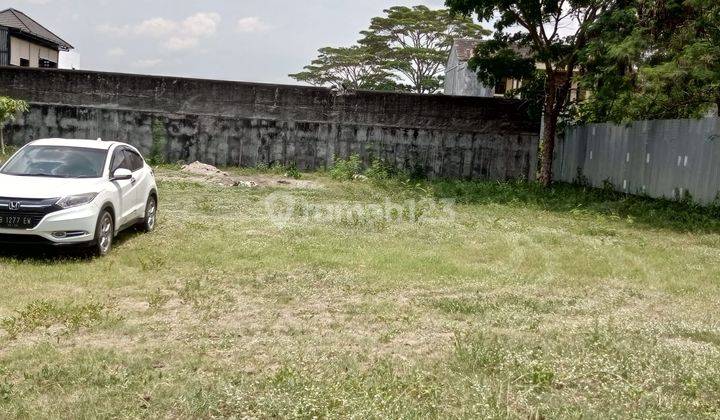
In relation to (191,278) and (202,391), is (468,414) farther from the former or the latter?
(191,278)

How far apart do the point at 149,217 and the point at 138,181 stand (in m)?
0.80

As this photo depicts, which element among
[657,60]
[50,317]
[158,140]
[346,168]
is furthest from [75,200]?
[158,140]

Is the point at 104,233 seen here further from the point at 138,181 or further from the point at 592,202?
the point at 592,202

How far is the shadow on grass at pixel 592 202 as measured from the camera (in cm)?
1318

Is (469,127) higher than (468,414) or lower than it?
higher

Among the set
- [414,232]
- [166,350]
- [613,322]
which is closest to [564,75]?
[414,232]

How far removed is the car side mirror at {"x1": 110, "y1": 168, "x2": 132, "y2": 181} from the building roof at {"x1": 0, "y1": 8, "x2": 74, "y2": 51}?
89.2ft

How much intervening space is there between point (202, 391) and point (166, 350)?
3.34 ft

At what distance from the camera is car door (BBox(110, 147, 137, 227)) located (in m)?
9.48

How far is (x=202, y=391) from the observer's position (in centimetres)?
421

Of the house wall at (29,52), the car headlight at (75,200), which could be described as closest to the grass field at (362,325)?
the car headlight at (75,200)

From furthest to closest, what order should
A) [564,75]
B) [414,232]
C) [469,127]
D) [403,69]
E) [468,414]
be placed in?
[403,69]
[469,127]
[564,75]
[414,232]
[468,414]

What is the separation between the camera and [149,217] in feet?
35.7

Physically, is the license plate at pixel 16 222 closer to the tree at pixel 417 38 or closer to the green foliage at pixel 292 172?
the green foliage at pixel 292 172
